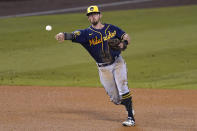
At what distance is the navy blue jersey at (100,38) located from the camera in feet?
26.4

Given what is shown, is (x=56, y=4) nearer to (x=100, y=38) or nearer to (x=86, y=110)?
(x=86, y=110)

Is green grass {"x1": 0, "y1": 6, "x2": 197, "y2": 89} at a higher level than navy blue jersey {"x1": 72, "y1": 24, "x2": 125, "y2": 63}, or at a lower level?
lower

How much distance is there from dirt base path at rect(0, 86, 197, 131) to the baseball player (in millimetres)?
583

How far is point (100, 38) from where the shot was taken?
8055 millimetres

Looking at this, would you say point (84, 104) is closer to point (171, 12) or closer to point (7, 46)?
point (7, 46)

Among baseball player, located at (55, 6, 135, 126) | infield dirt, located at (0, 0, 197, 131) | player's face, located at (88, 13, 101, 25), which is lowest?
infield dirt, located at (0, 0, 197, 131)

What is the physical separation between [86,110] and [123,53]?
6130 mm

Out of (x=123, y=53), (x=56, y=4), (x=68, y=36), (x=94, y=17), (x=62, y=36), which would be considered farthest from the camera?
(x=56, y=4)

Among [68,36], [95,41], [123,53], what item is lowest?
[123,53]

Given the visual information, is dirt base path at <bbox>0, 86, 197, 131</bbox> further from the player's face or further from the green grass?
the player's face

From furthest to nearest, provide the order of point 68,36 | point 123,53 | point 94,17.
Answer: point 123,53 < point 94,17 < point 68,36

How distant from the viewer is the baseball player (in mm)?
8039

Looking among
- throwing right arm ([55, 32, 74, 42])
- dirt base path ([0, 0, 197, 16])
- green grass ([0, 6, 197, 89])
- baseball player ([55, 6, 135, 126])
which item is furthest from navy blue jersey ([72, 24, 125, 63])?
dirt base path ([0, 0, 197, 16])

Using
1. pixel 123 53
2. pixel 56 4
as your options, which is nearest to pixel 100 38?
pixel 123 53
